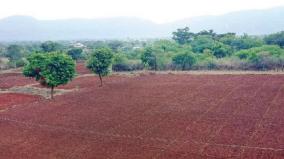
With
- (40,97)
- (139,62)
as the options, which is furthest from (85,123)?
(139,62)

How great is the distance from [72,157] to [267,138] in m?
12.2

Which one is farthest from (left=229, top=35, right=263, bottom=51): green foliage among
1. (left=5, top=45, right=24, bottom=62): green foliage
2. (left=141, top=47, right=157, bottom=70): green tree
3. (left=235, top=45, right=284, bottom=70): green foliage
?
(left=5, top=45, right=24, bottom=62): green foliage

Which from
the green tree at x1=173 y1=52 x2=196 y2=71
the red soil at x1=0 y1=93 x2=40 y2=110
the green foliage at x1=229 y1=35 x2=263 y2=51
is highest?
the green foliage at x1=229 y1=35 x2=263 y2=51

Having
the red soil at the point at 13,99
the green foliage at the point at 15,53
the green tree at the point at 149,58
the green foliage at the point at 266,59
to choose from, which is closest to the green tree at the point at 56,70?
the red soil at the point at 13,99

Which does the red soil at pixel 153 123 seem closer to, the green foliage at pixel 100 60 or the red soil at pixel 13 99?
the red soil at pixel 13 99

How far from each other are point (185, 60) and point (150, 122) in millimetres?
36948

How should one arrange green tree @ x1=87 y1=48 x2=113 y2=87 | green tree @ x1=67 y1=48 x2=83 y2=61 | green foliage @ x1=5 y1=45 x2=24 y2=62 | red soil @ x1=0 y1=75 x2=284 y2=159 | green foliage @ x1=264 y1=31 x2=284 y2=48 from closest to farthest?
red soil @ x1=0 y1=75 x2=284 y2=159
green tree @ x1=87 y1=48 x2=113 y2=87
green foliage @ x1=264 y1=31 x2=284 y2=48
green tree @ x1=67 y1=48 x2=83 y2=61
green foliage @ x1=5 y1=45 x2=24 y2=62

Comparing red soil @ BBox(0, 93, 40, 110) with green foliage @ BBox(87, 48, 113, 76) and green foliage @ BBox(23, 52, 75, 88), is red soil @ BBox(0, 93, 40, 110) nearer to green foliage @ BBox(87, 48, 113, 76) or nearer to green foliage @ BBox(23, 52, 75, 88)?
green foliage @ BBox(23, 52, 75, 88)

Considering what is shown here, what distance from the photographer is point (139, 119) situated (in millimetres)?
30141

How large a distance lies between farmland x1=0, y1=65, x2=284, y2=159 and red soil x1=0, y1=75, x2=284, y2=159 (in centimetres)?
5

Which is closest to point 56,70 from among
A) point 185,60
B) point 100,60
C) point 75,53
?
point 100,60

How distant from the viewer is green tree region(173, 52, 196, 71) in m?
63.9

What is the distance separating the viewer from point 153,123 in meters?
28.6

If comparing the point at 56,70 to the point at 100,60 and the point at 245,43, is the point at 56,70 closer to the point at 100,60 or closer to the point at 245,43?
the point at 100,60
